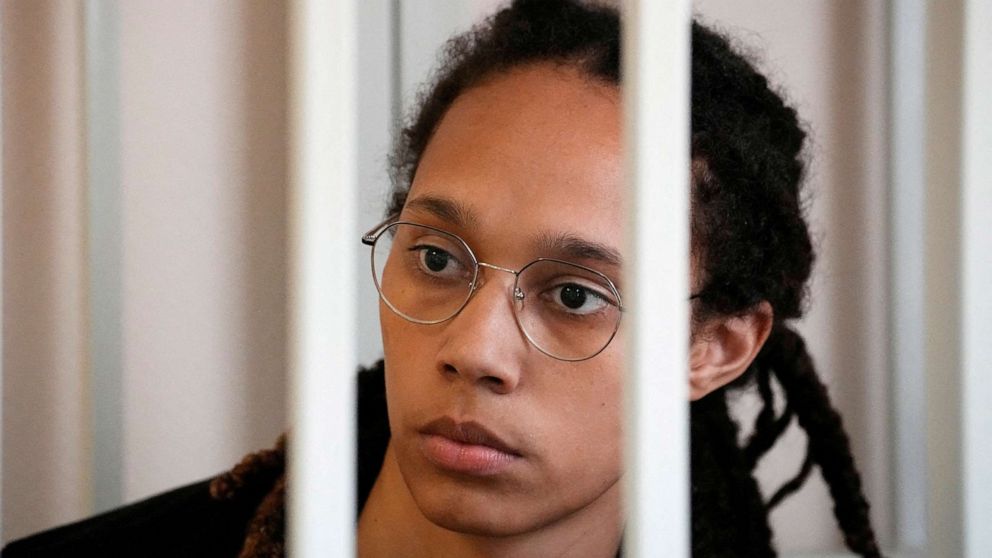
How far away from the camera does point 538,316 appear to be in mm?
770

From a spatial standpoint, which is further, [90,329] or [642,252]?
[90,329]

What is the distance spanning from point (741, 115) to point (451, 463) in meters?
0.47

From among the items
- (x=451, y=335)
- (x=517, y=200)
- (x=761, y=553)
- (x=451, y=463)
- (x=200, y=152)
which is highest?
(x=200, y=152)

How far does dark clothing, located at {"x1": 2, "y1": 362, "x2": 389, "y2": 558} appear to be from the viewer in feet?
3.15

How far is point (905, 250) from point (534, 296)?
2.82ft

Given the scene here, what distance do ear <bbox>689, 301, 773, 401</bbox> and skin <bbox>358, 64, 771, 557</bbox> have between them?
0.46ft

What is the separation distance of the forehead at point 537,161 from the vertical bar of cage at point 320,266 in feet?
1.05

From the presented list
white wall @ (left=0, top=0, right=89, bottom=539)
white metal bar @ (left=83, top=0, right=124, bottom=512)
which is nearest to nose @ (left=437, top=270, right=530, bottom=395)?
white metal bar @ (left=83, top=0, right=124, bottom=512)

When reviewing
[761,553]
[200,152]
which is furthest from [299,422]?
[200,152]

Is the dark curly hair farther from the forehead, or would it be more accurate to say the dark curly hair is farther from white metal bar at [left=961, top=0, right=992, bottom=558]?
white metal bar at [left=961, top=0, right=992, bottom=558]

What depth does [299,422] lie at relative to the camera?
45 centimetres

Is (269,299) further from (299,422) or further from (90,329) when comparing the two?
(299,422)

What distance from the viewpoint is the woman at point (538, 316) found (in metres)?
0.75

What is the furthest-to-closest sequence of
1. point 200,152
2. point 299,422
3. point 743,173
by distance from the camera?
point 200,152 < point 743,173 < point 299,422
